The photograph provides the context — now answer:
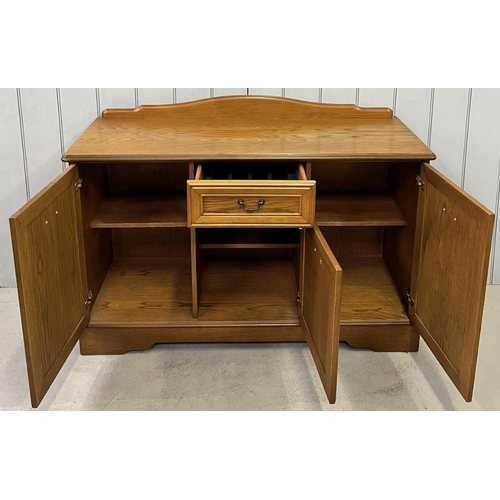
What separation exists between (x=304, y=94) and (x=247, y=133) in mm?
388

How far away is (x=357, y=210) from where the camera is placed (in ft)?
8.25

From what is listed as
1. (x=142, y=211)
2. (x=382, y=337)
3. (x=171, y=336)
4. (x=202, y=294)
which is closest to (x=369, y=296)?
(x=382, y=337)

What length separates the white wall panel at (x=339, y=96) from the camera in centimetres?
273

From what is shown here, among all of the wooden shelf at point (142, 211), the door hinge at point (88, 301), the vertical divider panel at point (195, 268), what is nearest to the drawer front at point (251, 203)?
the vertical divider panel at point (195, 268)

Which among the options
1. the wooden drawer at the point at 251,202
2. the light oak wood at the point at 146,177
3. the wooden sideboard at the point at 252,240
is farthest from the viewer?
the light oak wood at the point at 146,177

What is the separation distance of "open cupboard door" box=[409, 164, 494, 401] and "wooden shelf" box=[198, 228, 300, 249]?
0.43 meters

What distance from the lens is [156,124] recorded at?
258cm

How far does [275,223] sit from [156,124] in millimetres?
689

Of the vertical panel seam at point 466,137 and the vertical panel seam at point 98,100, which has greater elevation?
the vertical panel seam at point 98,100

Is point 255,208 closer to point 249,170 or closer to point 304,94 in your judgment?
point 249,170

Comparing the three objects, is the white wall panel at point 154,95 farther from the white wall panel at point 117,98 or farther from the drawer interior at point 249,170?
the drawer interior at point 249,170

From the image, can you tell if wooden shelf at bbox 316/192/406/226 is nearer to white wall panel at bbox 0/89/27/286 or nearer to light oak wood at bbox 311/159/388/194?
light oak wood at bbox 311/159/388/194

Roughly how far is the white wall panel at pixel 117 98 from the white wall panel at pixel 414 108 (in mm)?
1009
